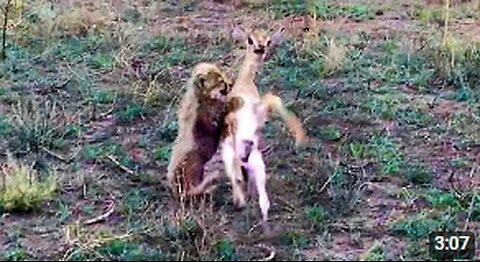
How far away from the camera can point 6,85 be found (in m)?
9.10

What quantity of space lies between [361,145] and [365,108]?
92 centimetres

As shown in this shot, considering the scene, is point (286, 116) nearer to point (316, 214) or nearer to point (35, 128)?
point (316, 214)

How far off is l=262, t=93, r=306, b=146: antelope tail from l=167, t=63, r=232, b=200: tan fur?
0.26 metres

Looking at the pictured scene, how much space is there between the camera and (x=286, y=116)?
22.4 ft

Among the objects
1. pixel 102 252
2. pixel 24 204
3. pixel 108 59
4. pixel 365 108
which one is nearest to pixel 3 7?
pixel 108 59

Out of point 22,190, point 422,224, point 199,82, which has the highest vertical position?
point 199,82

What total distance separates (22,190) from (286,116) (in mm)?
1653

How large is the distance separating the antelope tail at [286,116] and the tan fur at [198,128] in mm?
255

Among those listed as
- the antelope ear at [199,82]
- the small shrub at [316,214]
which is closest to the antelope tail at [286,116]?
the antelope ear at [199,82]

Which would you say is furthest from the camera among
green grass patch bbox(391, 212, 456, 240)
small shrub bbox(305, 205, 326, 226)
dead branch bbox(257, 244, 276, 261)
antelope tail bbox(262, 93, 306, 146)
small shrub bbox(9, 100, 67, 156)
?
small shrub bbox(9, 100, 67, 156)

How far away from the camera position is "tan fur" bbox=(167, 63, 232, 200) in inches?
253

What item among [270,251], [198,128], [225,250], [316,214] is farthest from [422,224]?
[198,128]

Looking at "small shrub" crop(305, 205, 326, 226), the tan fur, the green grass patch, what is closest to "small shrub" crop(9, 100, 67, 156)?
the tan fur

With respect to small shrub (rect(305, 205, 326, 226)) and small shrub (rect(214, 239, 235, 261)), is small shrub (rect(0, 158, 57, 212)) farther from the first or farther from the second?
small shrub (rect(305, 205, 326, 226))
